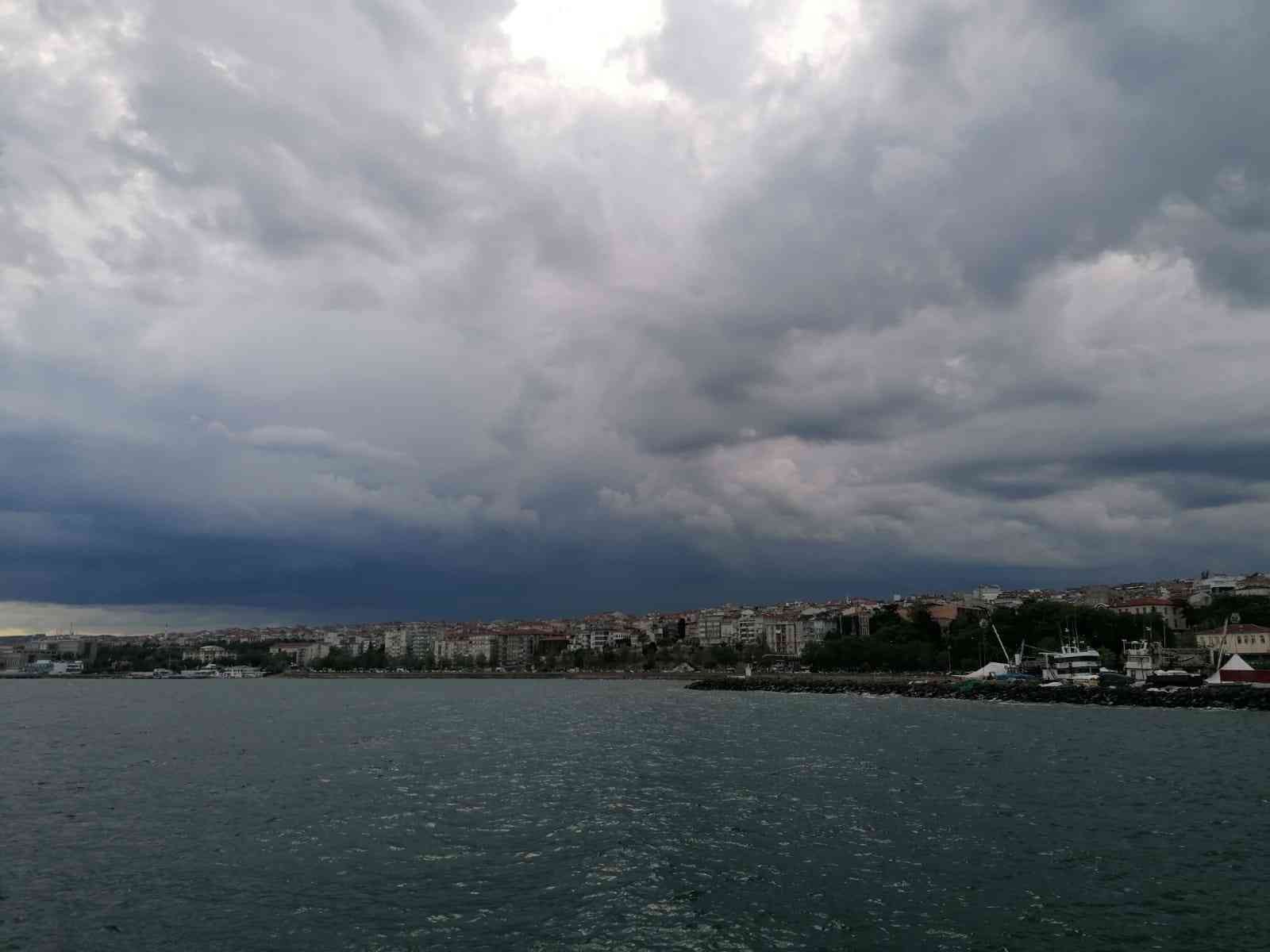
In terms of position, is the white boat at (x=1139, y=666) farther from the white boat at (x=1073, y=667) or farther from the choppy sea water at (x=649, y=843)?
the choppy sea water at (x=649, y=843)

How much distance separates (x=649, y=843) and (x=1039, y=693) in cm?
5613

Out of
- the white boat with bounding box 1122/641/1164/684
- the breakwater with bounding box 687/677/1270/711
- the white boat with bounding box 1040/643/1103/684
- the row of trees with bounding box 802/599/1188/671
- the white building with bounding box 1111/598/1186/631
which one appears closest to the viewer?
the breakwater with bounding box 687/677/1270/711

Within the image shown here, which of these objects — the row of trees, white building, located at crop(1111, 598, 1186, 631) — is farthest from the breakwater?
white building, located at crop(1111, 598, 1186, 631)

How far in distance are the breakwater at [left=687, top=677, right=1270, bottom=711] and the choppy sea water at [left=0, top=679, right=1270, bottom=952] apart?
18485 mm

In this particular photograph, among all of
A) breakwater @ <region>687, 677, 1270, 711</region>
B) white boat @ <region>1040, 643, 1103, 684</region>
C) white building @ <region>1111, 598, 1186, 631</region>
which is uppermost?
white building @ <region>1111, 598, 1186, 631</region>

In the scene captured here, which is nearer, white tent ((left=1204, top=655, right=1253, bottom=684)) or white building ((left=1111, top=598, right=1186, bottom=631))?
white tent ((left=1204, top=655, right=1253, bottom=684))

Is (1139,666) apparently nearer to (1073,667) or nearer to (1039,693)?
(1073,667)

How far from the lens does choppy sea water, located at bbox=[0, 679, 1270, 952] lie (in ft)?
46.5

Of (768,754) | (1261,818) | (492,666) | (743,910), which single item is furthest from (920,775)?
(492,666)

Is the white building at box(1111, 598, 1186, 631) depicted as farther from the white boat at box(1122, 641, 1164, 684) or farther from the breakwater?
the breakwater

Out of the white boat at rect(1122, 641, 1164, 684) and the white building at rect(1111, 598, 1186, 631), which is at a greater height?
the white building at rect(1111, 598, 1186, 631)

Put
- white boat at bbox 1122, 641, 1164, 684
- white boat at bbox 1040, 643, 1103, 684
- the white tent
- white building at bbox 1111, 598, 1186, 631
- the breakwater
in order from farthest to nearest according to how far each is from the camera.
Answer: white building at bbox 1111, 598, 1186, 631, white boat at bbox 1040, 643, 1103, 684, white boat at bbox 1122, 641, 1164, 684, the white tent, the breakwater

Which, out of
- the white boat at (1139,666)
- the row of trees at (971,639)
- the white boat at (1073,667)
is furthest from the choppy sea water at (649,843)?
the row of trees at (971,639)

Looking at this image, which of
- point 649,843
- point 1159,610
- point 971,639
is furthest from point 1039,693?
point 1159,610
